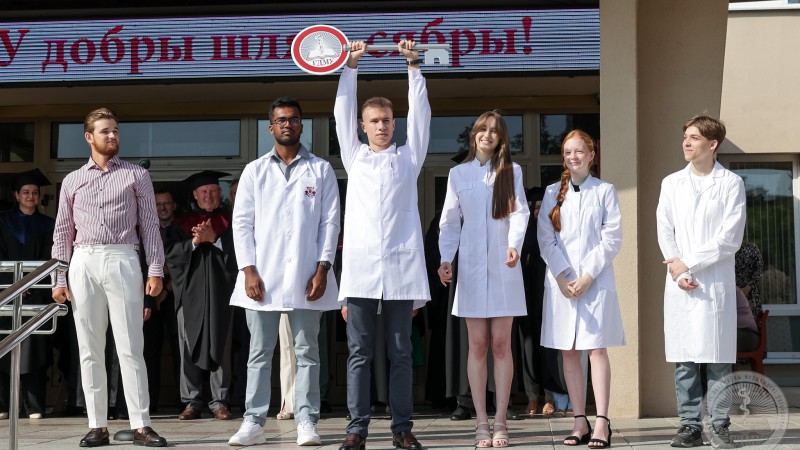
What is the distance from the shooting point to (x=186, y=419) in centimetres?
955

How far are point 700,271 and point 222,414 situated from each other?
15.1 ft

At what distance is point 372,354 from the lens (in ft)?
21.7

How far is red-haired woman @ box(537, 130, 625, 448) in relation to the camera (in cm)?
693

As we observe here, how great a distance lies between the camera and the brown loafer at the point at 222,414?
9.53m

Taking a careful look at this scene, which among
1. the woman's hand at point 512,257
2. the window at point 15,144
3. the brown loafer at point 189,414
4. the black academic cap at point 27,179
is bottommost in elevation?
the brown loafer at point 189,414

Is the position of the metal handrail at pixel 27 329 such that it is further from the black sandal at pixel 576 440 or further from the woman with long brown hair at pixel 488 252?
the black sandal at pixel 576 440

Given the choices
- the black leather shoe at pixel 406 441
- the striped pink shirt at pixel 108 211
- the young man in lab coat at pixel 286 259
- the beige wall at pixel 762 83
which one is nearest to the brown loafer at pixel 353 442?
the black leather shoe at pixel 406 441

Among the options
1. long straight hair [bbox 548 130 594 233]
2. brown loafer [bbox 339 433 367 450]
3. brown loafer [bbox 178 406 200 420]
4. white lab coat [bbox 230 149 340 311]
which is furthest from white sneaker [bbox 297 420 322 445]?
brown loafer [bbox 178 406 200 420]

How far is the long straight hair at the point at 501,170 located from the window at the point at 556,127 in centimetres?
504

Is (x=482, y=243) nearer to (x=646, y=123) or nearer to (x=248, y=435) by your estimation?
(x=248, y=435)

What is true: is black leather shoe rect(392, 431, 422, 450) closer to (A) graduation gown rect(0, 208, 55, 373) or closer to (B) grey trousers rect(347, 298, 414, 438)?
(B) grey trousers rect(347, 298, 414, 438)

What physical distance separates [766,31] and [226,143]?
23.5ft

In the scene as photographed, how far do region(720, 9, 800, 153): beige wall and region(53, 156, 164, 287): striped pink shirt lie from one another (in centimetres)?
896

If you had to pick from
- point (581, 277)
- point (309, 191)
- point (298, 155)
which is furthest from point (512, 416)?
point (298, 155)
